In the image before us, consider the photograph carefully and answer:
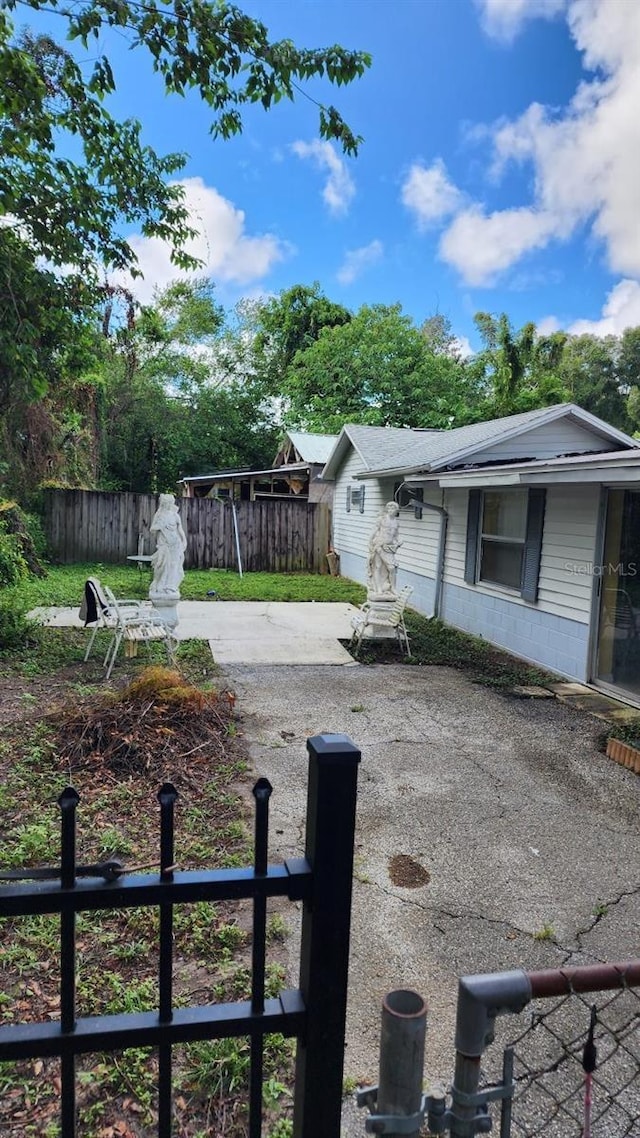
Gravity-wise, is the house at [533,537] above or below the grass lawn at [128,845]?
above

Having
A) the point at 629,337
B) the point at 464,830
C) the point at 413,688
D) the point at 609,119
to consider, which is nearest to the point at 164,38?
the point at 464,830

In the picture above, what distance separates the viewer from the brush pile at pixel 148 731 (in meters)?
4.34

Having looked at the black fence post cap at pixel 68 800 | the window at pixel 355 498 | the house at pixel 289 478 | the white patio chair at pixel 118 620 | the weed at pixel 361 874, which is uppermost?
the house at pixel 289 478

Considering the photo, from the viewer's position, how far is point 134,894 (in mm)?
1089

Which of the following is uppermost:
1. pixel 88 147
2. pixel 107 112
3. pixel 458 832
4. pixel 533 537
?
pixel 107 112

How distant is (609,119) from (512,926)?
12690 mm

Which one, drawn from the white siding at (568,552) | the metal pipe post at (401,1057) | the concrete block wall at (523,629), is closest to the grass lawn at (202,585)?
the concrete block wall at (523,629)

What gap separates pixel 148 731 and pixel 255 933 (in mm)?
3619

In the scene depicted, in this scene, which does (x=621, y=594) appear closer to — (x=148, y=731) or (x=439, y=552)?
(x=439, y=552)

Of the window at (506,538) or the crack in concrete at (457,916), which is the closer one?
the crack in concrete at (457,916)

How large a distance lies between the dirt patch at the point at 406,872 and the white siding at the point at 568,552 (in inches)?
167

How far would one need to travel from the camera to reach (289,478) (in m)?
18.3

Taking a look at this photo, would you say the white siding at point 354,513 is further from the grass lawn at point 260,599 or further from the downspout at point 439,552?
the downspout at point 439,552

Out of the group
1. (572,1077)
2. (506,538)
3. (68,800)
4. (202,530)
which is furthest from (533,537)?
(202,530)
